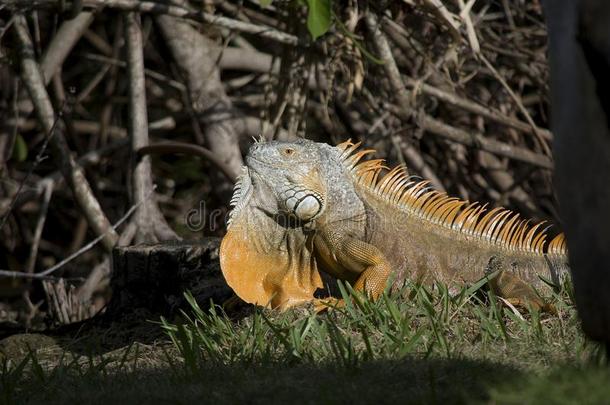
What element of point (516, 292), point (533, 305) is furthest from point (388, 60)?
point (533, 305)

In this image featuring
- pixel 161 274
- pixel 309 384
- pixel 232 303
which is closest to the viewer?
pixel 309 384

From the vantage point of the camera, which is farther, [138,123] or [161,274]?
[138,123]

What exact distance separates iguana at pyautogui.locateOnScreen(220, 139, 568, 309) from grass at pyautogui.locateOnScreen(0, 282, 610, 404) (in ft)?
0.82

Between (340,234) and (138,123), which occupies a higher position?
(340,234)

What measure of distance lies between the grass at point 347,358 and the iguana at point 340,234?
25 cm

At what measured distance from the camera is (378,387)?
3.40 meters

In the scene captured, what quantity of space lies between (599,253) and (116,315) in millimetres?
3781

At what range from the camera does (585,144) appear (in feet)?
9.04

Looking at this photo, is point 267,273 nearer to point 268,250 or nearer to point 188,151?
point 268,250

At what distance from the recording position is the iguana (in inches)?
202

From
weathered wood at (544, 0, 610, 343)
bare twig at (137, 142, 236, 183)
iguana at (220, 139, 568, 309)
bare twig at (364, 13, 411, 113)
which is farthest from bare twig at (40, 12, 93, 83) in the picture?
weathered wood at (544, 0, 610, 343)

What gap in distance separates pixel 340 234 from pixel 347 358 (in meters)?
1.37

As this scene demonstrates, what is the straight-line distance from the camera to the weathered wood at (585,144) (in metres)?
2.72

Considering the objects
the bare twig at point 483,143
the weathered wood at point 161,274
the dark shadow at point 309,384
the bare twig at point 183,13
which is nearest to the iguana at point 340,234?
the weathered wood at point 161,274
